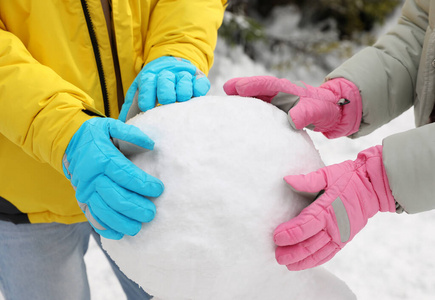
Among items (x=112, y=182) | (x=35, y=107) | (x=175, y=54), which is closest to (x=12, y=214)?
(x=35, y=107)

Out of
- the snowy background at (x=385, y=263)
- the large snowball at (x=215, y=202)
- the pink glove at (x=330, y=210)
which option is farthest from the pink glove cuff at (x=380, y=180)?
the snowy background at (x=385, y=263)

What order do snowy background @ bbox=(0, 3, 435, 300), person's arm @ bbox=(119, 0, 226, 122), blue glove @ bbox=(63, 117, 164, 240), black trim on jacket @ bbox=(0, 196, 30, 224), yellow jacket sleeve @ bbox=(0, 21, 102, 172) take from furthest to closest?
snowy background @ bbox=(0, 3, 435, 300) → black trim on jacket @ bbox=(0, 196, 30, 224) → person's arm @ bbox=(119, 0, 226, 122) → yellow jacket sleeve @ bbox=(0, 21, 102, 172) → blue glove @ bbox=(63, 117, 164, 240)

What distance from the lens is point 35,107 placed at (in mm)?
1050

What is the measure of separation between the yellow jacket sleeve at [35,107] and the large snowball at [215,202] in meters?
0.16

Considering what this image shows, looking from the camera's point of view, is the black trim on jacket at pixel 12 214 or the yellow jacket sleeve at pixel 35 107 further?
the black trim on jacket at pixel 12 214

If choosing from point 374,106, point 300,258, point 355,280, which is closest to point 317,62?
point 355,280

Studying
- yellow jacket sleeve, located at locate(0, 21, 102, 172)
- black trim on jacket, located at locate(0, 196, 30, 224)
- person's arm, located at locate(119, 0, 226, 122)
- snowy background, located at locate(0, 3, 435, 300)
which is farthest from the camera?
snowy background, located at locate(0, 3, 435, 300)

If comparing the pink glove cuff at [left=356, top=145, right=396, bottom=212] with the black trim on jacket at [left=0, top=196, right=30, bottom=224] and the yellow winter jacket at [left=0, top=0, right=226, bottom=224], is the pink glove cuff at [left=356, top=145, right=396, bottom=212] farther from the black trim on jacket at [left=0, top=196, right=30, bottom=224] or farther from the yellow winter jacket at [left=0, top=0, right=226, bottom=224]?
the black trim on jacket at [left=0, top=196, right=30, bottom=224]

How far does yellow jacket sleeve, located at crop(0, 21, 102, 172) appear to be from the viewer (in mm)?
1041

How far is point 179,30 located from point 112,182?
57cm

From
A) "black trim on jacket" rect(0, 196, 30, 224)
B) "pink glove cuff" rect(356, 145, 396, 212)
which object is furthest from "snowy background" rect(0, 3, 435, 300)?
"pink glove cuff" rect(356, 145, 396, 212)

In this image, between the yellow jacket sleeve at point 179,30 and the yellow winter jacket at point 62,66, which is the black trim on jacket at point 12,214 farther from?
the yellow jacket sleeve at point 179,30

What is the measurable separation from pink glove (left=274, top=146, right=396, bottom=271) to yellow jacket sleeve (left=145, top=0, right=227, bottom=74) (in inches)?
22.1

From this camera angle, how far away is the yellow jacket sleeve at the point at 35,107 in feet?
3.42
